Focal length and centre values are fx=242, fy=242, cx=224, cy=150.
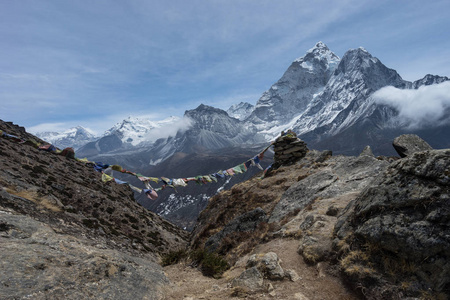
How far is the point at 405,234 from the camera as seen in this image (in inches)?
283

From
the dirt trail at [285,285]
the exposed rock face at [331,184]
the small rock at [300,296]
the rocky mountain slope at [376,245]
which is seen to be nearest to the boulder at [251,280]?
the rocky mountain slope at [376,245]

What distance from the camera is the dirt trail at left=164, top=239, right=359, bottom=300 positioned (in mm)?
7751

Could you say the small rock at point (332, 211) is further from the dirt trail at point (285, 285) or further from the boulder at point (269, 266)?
the boulder at point (269, 266)

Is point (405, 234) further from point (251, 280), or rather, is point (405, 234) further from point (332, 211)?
point (251, 280)

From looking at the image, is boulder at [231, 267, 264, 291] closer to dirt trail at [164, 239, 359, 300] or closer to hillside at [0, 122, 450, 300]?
hillside at [0, 122, 450, 300]

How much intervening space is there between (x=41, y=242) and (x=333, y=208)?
1353 cm

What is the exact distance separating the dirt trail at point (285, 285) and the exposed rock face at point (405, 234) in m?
0.82

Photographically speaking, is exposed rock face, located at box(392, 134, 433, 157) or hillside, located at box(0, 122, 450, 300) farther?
exposed rock face, located at box(392, 134, 433, 157)

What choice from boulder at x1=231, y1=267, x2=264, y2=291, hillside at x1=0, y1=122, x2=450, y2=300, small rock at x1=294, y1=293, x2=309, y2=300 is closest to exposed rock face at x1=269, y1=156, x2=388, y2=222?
hillside at x1=0, y1=122, x2=450, y2=300

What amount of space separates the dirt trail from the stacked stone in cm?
1943

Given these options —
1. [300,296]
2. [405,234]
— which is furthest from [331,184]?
[300,296]

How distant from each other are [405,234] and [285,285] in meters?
4.16

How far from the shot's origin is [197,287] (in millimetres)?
10078

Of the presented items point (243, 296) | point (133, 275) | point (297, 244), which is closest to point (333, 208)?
point (297, 244)
